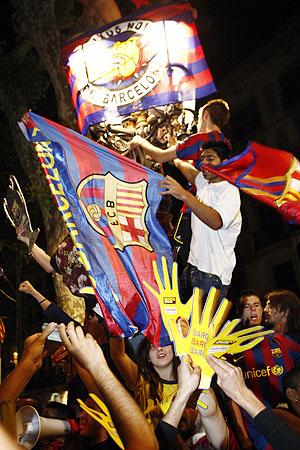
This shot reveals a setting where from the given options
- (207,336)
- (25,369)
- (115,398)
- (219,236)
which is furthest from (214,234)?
(115,398)

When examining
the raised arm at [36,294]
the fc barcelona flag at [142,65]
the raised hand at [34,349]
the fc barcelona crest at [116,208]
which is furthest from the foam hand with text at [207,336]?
the fc barcelona flag at [142,65]

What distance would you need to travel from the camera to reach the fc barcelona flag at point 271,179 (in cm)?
438

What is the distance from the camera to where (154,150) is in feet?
15.9

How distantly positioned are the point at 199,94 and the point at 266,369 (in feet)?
9.42

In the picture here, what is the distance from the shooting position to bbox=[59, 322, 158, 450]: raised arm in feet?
7.75

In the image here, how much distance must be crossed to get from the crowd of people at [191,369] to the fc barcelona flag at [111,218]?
24cm

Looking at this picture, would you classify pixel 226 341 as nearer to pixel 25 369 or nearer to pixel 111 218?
pixel 25 369

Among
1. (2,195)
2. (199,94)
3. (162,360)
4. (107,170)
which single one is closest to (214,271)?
(162,360)

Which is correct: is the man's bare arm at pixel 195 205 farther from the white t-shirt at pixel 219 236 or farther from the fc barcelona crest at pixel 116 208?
the fc barcelona crest at pixel 116 208

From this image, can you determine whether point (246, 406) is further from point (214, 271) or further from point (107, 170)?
point (107, 170)

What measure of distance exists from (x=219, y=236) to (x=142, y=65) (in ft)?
7.34

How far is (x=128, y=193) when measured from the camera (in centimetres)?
431

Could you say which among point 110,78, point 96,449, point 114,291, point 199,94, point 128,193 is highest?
point 110,78

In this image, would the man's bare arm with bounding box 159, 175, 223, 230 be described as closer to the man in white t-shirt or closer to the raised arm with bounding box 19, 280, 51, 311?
the man in white t-shirt
